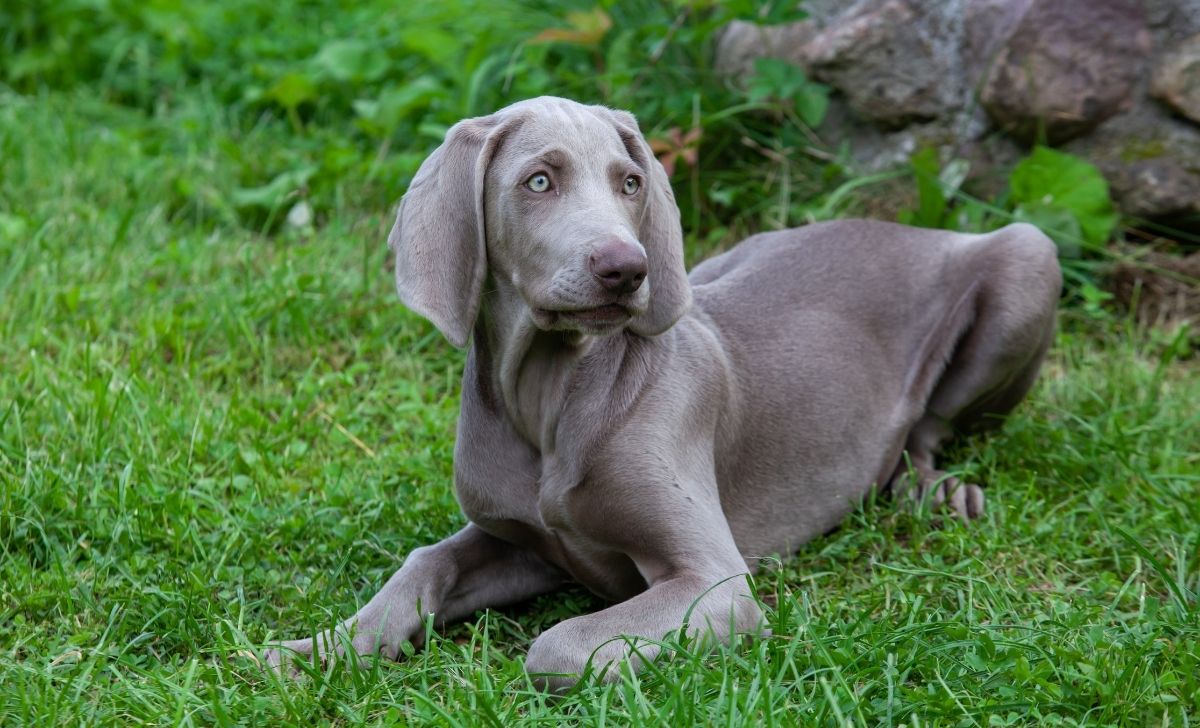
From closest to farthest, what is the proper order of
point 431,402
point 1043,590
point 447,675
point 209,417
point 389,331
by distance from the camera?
point 447,675
point 1043,590
point 209,417
point 431,402
point 389,331

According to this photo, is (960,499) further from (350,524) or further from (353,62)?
(353,62)

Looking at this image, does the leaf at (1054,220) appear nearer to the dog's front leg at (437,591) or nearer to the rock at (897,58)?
the rock at (897,58)

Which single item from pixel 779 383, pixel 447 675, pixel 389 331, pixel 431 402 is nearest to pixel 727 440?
A: pixel 779 383

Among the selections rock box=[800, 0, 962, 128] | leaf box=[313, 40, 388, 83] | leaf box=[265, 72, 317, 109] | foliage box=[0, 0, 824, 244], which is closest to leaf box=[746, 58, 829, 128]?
foliage box=[0, 0, 824, 244]

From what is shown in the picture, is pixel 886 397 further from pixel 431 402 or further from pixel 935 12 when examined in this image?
pixel 935 12

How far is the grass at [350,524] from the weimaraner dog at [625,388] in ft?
0.37

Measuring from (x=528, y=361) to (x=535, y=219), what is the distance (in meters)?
0.41

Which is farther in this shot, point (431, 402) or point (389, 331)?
point (389, 331)

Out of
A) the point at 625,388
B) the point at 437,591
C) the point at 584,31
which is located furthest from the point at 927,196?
the point at 437,591

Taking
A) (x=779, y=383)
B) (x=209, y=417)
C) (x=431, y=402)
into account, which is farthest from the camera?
(x=431, y=402)

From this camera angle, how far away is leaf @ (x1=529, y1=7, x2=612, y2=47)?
5449 mm

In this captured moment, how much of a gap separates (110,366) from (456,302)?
1.78m

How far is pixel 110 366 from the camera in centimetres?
436

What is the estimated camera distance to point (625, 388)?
10.6ft
